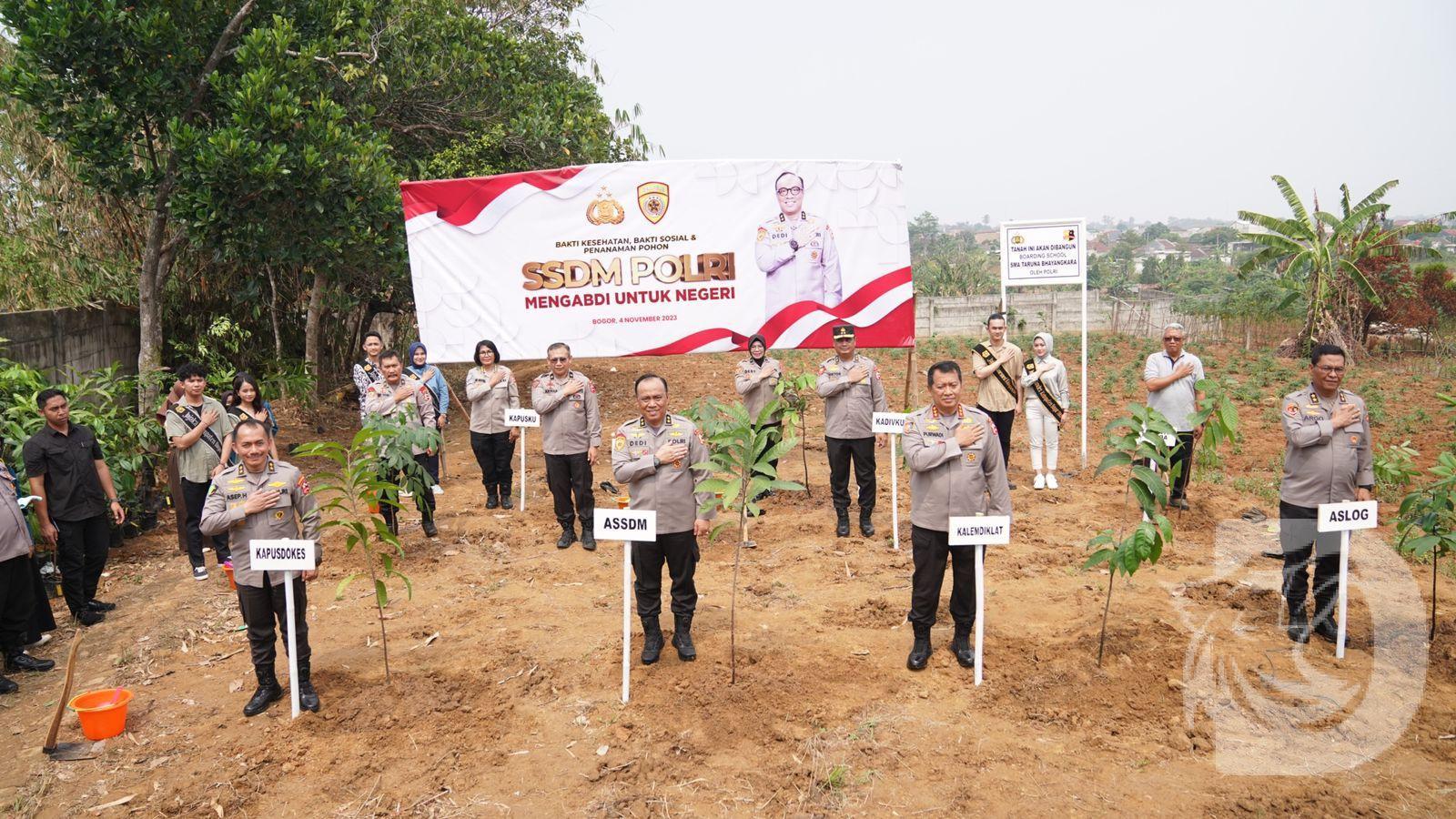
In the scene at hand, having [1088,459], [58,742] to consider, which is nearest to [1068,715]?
[58,742]

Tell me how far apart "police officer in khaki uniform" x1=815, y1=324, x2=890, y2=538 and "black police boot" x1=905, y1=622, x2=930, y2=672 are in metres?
2.36

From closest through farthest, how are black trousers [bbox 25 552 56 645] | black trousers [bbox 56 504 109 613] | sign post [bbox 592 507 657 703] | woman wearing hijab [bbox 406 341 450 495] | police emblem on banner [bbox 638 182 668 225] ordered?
sign post [bbox 592 507 657 703], black trousers [bbox 25 552 56 645], black trousers [bbox 56 504 109 613], woman wearing hijab [bbox 406 341 450 495], police emblem on banner [bbox 638 182 668 225]

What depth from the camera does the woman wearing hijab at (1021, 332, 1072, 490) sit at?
8.32 m

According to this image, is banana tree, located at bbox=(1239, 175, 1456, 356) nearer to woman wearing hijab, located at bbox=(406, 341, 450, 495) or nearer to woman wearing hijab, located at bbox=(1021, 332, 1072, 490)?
woman wearing hijab, located at bbox=(1021, 332, 1072, 490)

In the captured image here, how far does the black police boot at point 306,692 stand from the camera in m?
4.84

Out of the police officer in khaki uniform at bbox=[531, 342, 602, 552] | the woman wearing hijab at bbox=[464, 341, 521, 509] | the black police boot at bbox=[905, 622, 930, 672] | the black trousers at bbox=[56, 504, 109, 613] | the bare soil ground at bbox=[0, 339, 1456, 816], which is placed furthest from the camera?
the woman wearing hijab at bbox=[464, 341, 521, 509]

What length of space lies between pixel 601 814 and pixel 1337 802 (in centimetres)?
320

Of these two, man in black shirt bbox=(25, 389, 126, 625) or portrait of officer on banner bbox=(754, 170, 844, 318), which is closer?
man in black shirt bbox=(25, 389, 126, 625)

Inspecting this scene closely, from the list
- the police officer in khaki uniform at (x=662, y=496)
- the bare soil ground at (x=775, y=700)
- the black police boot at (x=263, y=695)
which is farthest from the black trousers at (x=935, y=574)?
the black police boot at (x=263, y=695)

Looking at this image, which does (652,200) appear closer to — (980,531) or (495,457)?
(495,457)

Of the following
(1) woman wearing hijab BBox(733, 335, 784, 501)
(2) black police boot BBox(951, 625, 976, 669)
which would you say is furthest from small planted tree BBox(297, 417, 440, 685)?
(2) black police boot BBox(951, 625, 976, 669)

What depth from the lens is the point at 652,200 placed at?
8.88 meters

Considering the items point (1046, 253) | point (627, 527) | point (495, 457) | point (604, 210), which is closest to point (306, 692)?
point (627, 527)

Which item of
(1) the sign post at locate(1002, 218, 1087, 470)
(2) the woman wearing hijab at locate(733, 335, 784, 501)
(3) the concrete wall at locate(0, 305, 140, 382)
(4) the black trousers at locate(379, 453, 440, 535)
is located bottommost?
(4) the black trousers at locate(379, 453, 440, 535)
